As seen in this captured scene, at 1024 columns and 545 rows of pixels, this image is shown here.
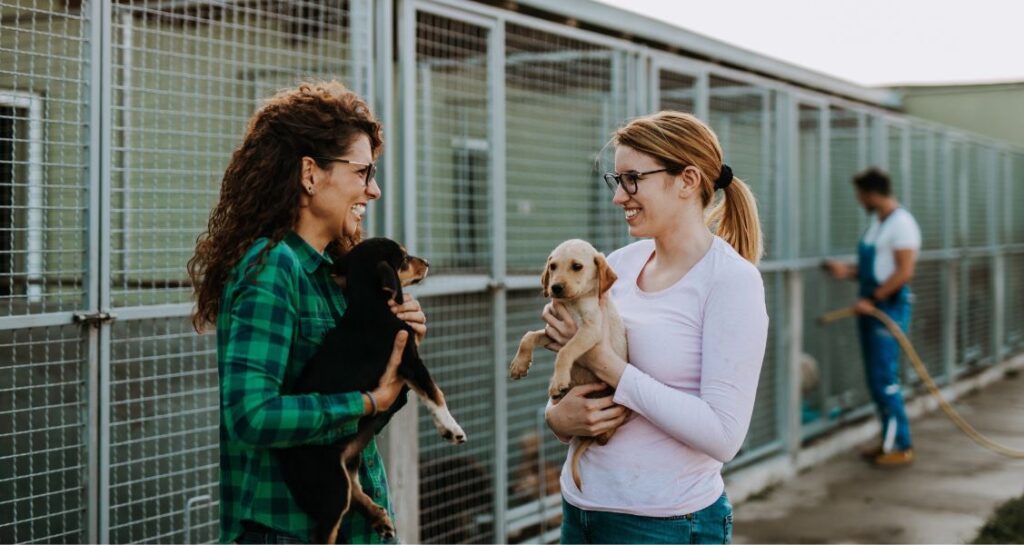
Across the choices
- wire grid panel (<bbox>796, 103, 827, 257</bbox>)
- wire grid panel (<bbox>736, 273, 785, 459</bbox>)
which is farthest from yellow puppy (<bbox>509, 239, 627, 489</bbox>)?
wire grid panel (<bbox>796, 103, 827, 257</bbox>)

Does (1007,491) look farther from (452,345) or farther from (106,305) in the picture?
(106,305)

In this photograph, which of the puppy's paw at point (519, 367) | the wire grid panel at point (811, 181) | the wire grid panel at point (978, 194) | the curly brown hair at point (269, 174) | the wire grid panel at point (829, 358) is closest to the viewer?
the curly brown hair at point (269, 174)

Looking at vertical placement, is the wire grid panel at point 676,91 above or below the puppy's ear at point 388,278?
above

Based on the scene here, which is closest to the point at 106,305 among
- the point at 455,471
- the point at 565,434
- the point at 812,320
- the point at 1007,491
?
the point at 565,434

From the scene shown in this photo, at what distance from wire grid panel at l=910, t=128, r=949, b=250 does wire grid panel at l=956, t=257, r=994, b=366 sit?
34.7 inches

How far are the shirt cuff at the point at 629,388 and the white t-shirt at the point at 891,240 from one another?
241 inches

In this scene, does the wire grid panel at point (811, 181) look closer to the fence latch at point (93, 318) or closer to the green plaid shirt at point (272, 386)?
the fence latch at point (93, 318)

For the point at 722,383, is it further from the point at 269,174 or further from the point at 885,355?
the point at 885,355

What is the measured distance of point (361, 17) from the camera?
14.5 ft

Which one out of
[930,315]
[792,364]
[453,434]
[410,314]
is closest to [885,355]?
[792,364]

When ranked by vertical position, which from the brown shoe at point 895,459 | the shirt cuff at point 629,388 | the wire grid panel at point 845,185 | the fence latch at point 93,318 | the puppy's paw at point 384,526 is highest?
the wire grid panel at point 845,185

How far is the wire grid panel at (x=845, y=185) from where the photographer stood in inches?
380

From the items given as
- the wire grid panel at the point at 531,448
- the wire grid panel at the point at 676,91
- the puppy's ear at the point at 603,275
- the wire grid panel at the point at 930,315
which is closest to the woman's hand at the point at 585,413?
the puppy's ear at the point at 603,275

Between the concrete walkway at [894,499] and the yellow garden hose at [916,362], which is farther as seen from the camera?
the yellow garden hose at [916,362]
